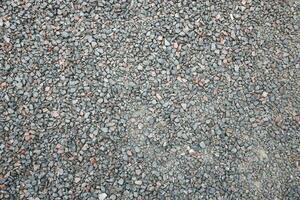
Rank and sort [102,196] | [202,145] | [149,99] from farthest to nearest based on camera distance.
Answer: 1. [149,99]
2. [202,145]
3. [102,196]

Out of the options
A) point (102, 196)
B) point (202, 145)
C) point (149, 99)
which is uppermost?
point (149, 99)

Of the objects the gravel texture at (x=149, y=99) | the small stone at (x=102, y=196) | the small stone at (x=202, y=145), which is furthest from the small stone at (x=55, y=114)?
the small stone at (x=202, y=145)

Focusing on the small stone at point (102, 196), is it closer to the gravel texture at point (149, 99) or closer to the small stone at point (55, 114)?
the gravel texture at point (149, 99)

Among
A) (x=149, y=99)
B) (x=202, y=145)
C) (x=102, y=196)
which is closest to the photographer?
(x=102, y=196)

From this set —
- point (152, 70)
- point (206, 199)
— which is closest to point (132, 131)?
point (152, 70)

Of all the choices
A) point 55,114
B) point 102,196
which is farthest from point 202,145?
point 55,114

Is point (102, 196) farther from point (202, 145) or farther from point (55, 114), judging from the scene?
point (202, 145)

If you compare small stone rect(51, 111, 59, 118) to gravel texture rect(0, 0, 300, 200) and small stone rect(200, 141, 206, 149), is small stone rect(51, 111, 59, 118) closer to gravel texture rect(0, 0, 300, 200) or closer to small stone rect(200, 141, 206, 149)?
gravel texture rect(0, 0, 300, 200)

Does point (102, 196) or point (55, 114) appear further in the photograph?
point (55, 114)
